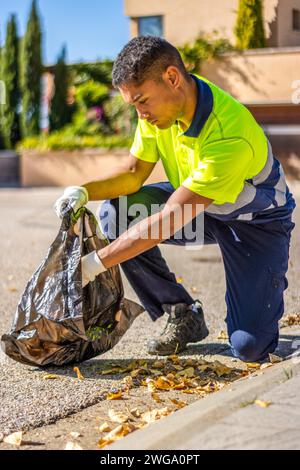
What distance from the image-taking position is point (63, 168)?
17.3 meters

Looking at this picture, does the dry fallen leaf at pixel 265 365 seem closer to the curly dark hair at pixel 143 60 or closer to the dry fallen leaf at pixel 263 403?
the dry fallen leaf at pixel 263 403

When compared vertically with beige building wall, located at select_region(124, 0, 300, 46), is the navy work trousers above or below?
below

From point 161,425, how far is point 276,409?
414mm

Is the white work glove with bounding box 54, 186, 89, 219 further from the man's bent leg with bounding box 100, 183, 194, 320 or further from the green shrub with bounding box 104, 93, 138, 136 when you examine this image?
the green shrub with bounding box 104, 93, 138, 136

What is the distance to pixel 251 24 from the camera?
232 inches

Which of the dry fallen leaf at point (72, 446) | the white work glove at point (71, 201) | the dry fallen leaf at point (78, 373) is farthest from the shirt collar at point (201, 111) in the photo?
the dry fallen leaf at point (72, 446)

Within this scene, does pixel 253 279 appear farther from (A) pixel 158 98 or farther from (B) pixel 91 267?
(A) pixel 158 98

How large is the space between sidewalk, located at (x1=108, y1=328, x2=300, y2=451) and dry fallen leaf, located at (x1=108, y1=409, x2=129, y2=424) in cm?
24

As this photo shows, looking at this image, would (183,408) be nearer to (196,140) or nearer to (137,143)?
(196,140)

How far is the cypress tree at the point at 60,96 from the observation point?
19578 millimetres

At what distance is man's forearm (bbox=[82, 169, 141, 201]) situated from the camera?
13.9 feet

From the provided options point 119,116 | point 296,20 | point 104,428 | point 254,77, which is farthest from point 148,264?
point 119,116

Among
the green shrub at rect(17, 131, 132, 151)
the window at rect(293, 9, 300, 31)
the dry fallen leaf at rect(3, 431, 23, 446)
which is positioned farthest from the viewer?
the green shrub at rect(17, 131, 132, 151)

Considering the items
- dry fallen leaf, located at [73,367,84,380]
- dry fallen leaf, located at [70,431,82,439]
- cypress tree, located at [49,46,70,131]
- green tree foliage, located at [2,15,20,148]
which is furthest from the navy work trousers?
green tree foliage, located at [2,15,20,148]
